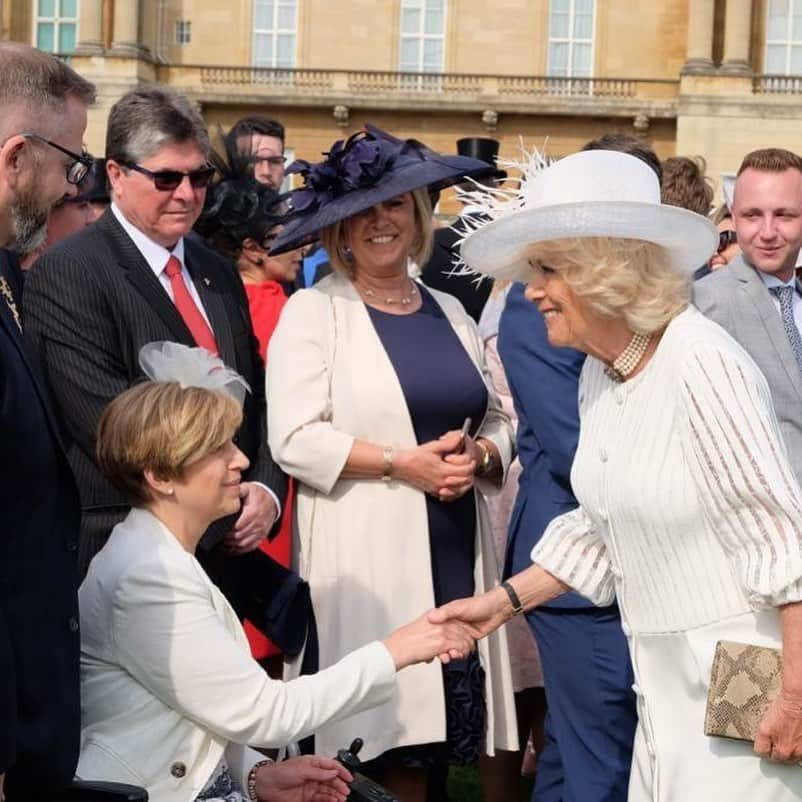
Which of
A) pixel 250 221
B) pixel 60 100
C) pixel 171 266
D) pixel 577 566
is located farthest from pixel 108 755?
pixel 250 221

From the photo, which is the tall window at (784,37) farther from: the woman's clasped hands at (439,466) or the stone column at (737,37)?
the woman's clasped hands at (439,466)

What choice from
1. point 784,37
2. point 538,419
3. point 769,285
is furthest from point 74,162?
point 784,37

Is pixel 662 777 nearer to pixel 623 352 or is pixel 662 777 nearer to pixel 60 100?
pixel 623 352

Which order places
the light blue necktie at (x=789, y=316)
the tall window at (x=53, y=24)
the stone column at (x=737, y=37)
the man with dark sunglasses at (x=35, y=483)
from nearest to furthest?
1. the man with dark sunglasses at (x=35, y=483)
2. the light blue necktie at (x=789, y=316)
3. the stone column at (x=737, y=37)
4. the tall window at (x=53, y=24)

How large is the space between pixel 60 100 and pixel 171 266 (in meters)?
1.78

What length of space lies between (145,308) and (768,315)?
2030 mm

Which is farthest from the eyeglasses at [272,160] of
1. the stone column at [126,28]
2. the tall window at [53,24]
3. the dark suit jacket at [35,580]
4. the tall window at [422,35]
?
the tall window at [53,24]

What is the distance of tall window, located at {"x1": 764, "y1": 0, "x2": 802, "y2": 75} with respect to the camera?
120 feet

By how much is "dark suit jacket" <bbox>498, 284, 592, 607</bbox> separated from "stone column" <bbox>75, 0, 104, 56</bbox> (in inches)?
1318

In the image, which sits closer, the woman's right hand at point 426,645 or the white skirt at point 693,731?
the white skirt at point 693,731

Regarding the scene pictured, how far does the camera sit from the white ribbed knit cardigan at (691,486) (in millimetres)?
3180

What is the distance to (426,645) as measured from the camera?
3.80 metres

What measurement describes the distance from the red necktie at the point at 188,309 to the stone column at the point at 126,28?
32.5 metres

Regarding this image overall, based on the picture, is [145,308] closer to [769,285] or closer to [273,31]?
[769,285]
